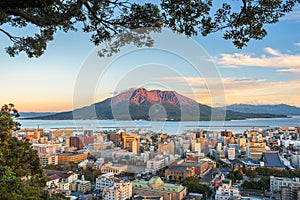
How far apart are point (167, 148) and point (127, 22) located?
8609 millimetres

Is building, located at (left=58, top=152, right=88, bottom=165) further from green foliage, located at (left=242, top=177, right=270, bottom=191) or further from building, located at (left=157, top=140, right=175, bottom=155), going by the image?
green foliage, located at (left=242, top=177, right=270, bottom=191)

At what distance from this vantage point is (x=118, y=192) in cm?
593

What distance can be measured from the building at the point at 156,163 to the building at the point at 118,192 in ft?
6.63

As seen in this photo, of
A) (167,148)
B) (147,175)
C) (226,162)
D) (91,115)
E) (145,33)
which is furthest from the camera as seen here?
(226,162)

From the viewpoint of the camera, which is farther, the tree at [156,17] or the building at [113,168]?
the building at [113,168]

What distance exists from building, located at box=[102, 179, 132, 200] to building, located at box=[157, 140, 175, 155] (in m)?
2.55

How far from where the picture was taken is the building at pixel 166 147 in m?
9.15

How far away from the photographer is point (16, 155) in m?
1.57

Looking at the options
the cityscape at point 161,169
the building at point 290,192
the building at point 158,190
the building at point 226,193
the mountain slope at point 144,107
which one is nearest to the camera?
the mountain slope at point 144,107

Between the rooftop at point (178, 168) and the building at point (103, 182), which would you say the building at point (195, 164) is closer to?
the rooftop at point (178, 168)

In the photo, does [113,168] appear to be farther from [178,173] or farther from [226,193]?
[226,193]

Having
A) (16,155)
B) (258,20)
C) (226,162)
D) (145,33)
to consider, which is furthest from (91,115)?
(226,162)

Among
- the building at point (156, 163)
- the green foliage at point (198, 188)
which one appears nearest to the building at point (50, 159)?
the building at point (156, 163)

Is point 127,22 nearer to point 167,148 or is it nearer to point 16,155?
point 16,155
